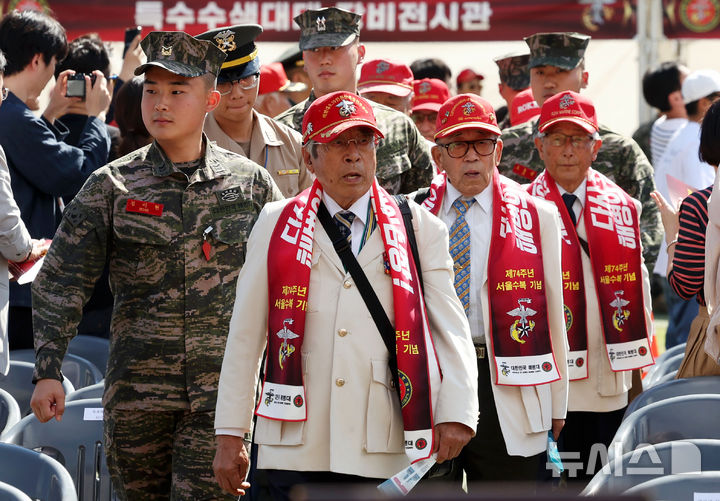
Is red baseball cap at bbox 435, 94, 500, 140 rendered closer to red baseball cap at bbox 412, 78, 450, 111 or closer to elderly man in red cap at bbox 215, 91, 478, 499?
elderly man in red cap at bbox 215, 91, 478, 499

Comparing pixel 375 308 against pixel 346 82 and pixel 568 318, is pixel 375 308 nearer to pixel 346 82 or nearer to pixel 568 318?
pixel 568 318

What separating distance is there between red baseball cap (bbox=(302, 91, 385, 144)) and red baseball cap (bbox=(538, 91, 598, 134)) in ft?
5.90

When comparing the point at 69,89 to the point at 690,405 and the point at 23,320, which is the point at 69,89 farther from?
the point at 690,405

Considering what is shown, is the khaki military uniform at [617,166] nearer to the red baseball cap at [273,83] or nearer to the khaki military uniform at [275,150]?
the khaki military uniform at [275,150]

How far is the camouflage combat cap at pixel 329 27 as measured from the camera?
5.64 m

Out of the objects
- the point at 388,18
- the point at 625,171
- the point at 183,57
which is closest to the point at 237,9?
the point at 388,18

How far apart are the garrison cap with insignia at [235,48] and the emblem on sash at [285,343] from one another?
76.0 inches

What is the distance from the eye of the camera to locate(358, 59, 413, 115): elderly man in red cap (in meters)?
6.64

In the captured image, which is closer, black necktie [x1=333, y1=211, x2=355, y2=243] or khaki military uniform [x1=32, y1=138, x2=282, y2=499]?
black necktie [x1=333, y1=211, x2=355, y2=243]

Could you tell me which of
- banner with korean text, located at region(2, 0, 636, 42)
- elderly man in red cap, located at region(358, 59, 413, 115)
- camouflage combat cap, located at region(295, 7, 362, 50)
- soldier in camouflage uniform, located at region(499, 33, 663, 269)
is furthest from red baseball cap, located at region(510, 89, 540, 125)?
banner with korean text, located at region(2, 0, 636, 42)

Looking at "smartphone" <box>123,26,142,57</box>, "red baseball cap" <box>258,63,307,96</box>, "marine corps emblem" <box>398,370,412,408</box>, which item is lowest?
"marine corps emblem" <box>398,370,412,408</box>

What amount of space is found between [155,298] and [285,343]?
2.75 feet

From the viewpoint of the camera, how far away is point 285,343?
3398mm

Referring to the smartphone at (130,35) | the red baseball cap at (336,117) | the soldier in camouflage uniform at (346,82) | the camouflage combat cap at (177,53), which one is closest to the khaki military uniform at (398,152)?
the soldier in camouflage uniform at (346,82)
